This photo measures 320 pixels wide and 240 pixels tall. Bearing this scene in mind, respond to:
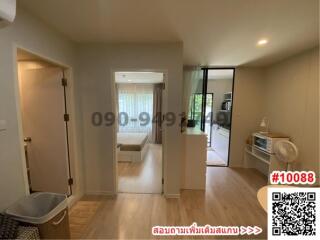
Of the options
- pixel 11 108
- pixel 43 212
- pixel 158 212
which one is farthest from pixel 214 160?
pixel 11 108

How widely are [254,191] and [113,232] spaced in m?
2.38

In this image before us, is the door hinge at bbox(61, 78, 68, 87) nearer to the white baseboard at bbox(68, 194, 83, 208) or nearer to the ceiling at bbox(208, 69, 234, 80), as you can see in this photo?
the white baseboard at bbox(68, 194, 83, 208)

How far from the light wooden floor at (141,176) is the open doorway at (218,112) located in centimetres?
151

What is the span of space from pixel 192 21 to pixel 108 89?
58.4 inches

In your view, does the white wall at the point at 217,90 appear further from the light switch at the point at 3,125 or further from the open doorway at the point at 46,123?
the light switch at the point at 3,125

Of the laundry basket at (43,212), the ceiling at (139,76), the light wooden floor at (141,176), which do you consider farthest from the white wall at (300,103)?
the laundry basket at (43,212)

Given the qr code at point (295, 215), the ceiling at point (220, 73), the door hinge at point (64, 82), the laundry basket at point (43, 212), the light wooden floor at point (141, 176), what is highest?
the ceiling at point (220, 73)

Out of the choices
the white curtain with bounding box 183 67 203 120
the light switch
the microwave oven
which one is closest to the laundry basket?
the light switch

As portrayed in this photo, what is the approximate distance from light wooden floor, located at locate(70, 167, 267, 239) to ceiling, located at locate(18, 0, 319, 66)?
2368mm

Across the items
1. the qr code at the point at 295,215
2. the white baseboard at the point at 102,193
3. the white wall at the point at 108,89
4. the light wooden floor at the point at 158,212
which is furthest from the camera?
the white baseboard at the point at 102,193

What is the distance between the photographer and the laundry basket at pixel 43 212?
134 centimetres

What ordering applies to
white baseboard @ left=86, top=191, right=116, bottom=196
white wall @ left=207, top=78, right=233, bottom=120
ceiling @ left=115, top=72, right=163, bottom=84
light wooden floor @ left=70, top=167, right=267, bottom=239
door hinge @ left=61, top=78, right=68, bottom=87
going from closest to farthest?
light wooden floor @ left=70, top=167, right=267, bottom=239, door hinge @ left=61, top=78, right=68, bottom=87, white baseboard @ left=86, top=191, right=116, bottom=196, ceiling @ left=115, top=72, right=163, bottom=84, white wall @ left=207, top=78, right=233, bottom=120

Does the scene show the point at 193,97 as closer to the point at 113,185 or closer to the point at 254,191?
the point at 254,191

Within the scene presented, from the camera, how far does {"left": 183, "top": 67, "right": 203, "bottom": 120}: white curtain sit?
3.74 m
